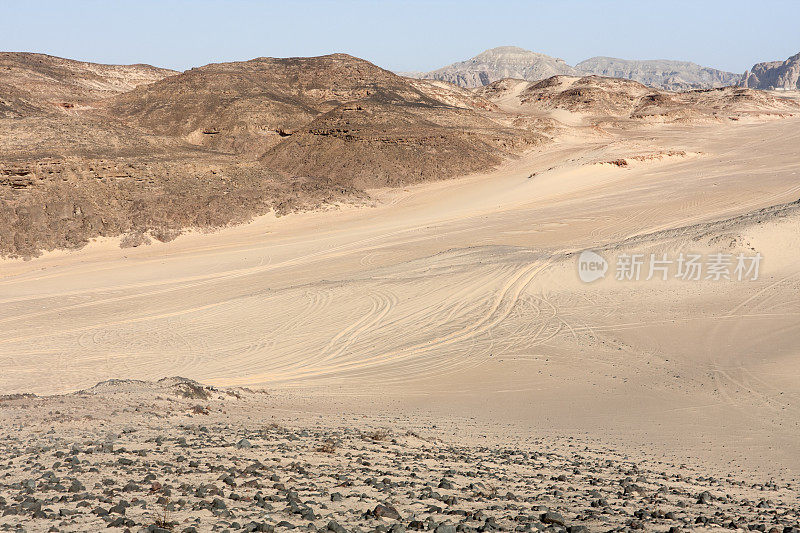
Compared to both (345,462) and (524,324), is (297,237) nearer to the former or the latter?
(524,324)

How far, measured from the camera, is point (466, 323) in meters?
14.6

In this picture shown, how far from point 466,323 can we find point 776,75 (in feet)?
609

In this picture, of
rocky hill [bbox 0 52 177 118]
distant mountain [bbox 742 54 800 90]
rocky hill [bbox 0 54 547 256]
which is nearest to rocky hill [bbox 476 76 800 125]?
rocky hill [bbox 0 54 547 256]

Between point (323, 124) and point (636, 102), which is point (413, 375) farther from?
point (636, 102)

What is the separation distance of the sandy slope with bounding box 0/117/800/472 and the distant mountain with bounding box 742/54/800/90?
15914cm

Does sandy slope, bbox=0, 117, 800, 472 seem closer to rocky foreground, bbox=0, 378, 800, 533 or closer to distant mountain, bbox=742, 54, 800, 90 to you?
rocky foreground, bbox=0, 378, 800, 533

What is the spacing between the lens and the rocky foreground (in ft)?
16.1

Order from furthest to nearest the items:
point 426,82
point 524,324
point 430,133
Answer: point 426,82
point 430,133
point 524,324

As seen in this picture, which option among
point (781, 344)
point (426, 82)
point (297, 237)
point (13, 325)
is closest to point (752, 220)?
point (781, 344)

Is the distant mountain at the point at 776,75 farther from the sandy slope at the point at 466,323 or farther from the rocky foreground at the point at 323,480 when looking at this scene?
the rocky foreground at the point at 323,480

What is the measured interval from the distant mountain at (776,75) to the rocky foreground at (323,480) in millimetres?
176359

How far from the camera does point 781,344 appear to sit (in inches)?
472

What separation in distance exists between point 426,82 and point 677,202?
47.6 m

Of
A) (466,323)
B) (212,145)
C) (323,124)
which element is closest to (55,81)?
(212,145)
